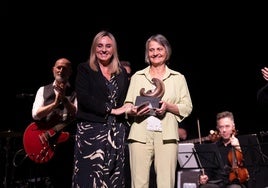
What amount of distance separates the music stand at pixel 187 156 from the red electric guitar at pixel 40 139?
1.46 metres

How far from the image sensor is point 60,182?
575 centimetres

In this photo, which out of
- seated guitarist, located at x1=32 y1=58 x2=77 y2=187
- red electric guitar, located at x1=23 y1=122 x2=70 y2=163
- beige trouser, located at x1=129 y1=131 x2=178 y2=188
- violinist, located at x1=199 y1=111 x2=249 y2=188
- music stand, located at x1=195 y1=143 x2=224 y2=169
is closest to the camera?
beige trouser, located at x1=129 y1=131 x2=178 y2=188

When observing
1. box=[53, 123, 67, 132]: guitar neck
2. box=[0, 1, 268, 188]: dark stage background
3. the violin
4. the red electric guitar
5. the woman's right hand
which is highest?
box=[0, 1, 268, 188]: dark stage background

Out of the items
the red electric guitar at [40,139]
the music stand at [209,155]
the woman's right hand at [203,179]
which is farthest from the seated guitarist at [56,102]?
the woman's right hand at [203,179]

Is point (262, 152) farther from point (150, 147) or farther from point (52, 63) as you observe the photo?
point (52, 63)

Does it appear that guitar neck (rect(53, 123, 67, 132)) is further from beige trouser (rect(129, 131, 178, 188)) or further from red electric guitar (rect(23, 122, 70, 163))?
beige trouser (rect(129, 131, 178, 188))

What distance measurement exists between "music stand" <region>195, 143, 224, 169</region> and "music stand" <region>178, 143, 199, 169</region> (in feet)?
0.31

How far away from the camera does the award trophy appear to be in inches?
123

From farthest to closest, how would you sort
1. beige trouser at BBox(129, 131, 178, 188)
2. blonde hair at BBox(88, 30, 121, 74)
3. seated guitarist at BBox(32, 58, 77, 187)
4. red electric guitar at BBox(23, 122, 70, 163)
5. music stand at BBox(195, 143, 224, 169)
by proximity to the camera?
red electric guitar at BBox(23, 122, 70, 163), seated guitarist at BBox(32, 58, 77, 187), music stand at BBox(195, 143, 224, 169), blonde hair at BBox(88, 30, 121, 74), beige trouser at BBox(129, 131, 178, 188)

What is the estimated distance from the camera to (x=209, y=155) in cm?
463

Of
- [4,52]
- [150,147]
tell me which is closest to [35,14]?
[4,52]

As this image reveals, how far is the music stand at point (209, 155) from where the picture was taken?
4.57 meters

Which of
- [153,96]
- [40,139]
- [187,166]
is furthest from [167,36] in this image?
[153,96]

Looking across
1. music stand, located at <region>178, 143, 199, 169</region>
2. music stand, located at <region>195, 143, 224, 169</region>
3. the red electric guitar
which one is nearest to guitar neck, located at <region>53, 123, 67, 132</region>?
the red electric guitar
